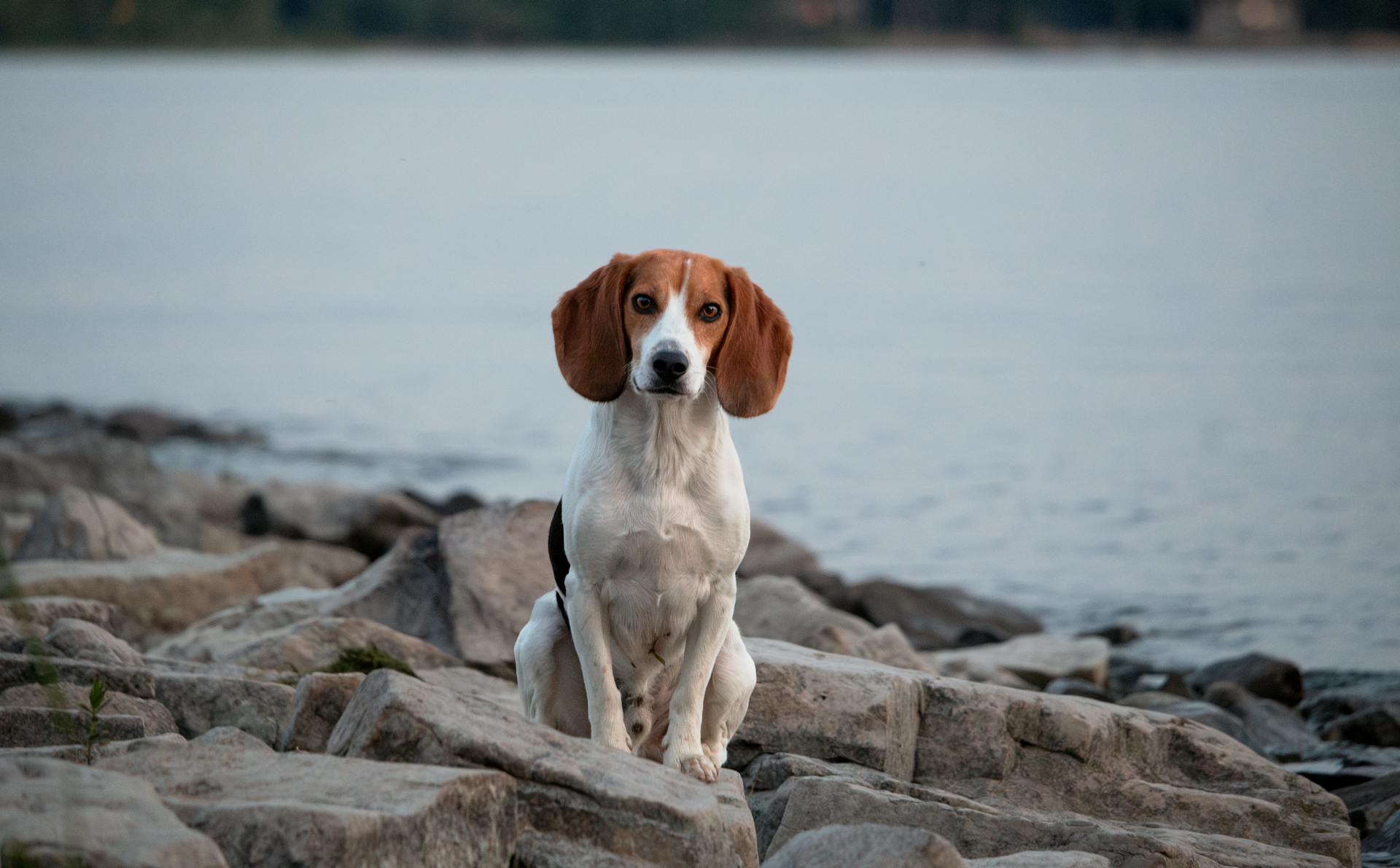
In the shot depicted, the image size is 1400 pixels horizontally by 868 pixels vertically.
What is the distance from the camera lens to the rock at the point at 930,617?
12180mm

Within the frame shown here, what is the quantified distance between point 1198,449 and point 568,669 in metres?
16.0

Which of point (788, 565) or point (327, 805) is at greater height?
point (327, 805)

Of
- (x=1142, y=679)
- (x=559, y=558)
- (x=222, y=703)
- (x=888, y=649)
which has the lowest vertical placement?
(x=1142, y=679)

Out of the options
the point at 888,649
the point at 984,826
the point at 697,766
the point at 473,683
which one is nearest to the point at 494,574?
the point at 473,683

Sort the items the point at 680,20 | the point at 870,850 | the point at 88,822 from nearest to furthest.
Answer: the point at 88,822 < the point at 870,850 < the point at 680,20

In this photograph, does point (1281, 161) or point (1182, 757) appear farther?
point (1281, 161)

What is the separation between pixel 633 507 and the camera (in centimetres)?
583

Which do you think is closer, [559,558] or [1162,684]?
[559,558]

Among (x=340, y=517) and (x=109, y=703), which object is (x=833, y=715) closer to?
(x=109, y=703)

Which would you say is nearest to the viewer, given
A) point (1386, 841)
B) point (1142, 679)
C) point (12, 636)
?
point (12, 636)

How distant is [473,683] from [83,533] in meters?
4.02

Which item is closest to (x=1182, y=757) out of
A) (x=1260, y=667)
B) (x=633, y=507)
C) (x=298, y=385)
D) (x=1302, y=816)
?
(x=1302, y=816)

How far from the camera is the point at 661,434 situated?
5.86m

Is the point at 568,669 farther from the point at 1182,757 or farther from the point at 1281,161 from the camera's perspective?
the point at 1281,161
